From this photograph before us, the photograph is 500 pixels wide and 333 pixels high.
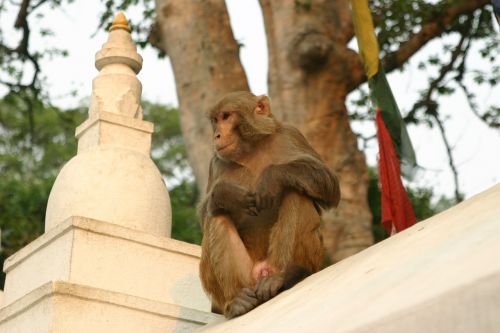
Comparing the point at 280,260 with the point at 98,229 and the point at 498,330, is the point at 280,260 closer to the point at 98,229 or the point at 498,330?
the point at 98,229

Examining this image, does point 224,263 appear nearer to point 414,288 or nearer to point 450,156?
point 414,288

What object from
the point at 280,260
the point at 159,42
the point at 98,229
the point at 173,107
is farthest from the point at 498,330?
the point at 173,107

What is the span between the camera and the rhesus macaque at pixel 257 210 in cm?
→ 507

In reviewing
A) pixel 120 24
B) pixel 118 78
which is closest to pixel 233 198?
pixel 118 78

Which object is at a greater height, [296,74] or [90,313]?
[296,74]

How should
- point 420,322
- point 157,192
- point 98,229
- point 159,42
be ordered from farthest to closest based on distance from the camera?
point 159,42 < point 157,192 < point 98,229 < point 420,322

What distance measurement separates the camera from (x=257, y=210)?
5.24 metres

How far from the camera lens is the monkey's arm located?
5.13 metres

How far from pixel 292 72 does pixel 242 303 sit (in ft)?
18.7

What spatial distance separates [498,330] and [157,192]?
3563 mm

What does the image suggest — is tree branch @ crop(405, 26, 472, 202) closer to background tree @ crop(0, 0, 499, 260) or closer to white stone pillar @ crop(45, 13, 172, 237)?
background tree @ crop(0, 0, 499, 260)

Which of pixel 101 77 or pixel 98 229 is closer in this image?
pixel 98 229

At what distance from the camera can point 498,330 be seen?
8.45 feet

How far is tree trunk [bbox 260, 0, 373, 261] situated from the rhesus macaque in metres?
4.34
